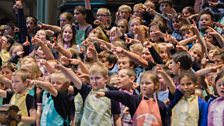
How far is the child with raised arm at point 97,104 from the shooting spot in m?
6.38

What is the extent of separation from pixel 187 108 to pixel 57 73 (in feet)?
4.90

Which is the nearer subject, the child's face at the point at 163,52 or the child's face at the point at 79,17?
the child's face at the point at 163,52

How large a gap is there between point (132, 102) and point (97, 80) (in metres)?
0.43

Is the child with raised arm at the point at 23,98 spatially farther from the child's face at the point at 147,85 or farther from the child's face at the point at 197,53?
the child's face at the point at 197,53

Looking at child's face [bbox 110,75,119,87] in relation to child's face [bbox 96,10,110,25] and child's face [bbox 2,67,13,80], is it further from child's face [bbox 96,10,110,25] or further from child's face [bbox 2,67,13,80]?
child's face [bbox 96,10,110,25]

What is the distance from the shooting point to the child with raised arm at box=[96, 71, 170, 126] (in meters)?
6.17

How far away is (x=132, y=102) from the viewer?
622cm

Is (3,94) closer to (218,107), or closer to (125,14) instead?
(218,107)

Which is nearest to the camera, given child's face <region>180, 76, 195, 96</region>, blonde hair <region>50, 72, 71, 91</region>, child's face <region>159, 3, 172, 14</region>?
child's face <region>180, 76, 195, 96</region>

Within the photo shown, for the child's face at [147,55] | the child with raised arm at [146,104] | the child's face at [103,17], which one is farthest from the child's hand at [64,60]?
the child's face at [103,17]

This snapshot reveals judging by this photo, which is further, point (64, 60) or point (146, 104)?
point (64, 60)

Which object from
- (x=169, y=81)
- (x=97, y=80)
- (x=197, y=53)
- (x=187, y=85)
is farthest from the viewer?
(x=197, y=53)

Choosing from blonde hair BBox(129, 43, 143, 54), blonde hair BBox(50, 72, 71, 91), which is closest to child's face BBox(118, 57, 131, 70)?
blonde hair BBox(129, 43, 143, 54)

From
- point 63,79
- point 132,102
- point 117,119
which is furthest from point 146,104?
point 63,79
